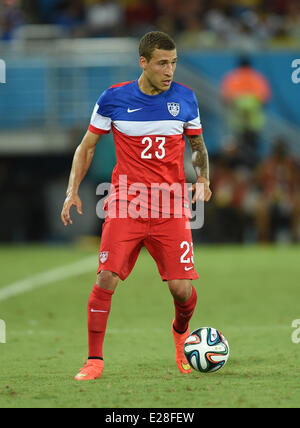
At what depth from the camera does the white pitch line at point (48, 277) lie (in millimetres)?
11555

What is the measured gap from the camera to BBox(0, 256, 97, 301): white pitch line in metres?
11.6

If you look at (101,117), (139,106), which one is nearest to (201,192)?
(139,106)

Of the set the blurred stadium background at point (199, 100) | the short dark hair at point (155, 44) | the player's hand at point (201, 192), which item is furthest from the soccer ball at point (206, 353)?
the blurred stadium background at point (199, 100)

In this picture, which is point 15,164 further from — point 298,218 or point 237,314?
point 237,314

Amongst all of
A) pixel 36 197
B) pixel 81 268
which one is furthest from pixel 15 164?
pixel 81 268

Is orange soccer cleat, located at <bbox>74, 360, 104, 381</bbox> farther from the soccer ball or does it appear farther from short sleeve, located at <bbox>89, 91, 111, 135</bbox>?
short sleeve, located at <bbox>89, 91, 111, 135</bbox>

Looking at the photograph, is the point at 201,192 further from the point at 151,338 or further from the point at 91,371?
the point at 151,338

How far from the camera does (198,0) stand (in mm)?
19484

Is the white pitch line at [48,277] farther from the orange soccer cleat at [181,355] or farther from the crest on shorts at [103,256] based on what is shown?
the crest on shorts at [103,256]

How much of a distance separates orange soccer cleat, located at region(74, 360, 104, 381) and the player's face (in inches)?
75.0

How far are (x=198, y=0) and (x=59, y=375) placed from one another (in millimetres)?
14377

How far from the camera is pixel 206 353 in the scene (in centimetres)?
627

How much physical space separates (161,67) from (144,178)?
755mm

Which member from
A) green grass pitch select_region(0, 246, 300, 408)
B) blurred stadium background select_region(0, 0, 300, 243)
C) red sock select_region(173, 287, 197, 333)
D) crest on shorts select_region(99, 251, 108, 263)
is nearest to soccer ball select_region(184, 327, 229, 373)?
green grass pitch select_region(0, 246, 300, 408)
